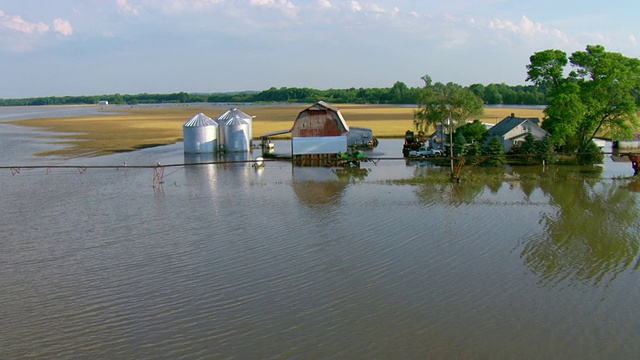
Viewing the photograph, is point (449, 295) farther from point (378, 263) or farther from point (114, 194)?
point (114, 194)

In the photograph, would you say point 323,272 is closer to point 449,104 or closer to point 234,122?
point 449,104

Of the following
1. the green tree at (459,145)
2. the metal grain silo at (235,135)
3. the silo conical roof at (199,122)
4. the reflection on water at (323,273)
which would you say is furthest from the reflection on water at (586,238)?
the silo conical roof at (199,122)

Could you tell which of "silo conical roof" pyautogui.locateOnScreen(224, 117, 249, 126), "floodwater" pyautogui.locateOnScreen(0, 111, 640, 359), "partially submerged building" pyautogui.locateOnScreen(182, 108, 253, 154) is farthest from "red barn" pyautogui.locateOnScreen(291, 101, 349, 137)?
"floodwater" pyautogui.locateOnScreen(0, 111, 640, 359)

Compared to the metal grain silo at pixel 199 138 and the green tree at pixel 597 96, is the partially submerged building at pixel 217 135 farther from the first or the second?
the green tree at pixel 597 96

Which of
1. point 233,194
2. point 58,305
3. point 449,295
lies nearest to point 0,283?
point 58,305

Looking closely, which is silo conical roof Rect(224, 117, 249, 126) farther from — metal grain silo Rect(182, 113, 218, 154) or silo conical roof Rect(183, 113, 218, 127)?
metal grain silo Rect(182, 113, 218, 154)

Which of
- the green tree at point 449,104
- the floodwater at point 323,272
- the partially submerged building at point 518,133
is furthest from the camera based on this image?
the green tree at point 449,104
